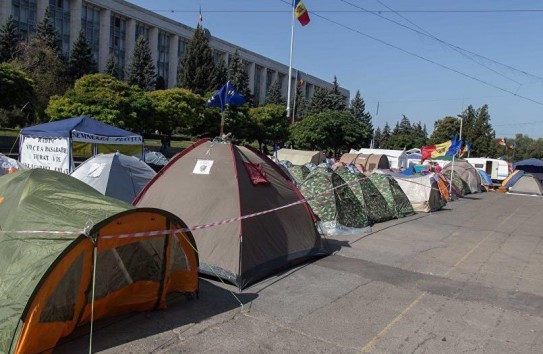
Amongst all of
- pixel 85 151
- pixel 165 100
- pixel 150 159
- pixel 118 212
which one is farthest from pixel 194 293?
pixel 165 100

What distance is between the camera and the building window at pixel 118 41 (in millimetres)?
68438

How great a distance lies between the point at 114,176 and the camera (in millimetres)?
10336

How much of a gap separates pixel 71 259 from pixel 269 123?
43.8m

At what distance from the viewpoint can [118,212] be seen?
4.77 m

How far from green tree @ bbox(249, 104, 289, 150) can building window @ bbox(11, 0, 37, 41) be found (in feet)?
104

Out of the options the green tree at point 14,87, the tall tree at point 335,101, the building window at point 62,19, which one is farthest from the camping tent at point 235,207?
the building window at point 62,19

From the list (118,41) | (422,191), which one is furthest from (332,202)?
(118,41)

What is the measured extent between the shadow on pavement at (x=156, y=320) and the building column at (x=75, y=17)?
210 feet

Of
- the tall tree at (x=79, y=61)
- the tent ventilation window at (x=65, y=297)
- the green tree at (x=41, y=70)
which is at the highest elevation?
the tall tree at (x=79, y=61)

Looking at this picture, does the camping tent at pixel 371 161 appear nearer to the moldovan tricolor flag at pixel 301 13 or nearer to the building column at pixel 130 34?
the moldovan tricolor flag at pixel 301 13

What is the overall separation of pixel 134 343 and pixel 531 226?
1456 centimetres

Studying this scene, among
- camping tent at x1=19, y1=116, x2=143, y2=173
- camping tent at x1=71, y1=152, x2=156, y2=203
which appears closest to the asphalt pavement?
camping tent at x1=71, y1=152, x2=156, y2=203

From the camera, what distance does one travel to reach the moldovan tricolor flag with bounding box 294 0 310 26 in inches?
1278

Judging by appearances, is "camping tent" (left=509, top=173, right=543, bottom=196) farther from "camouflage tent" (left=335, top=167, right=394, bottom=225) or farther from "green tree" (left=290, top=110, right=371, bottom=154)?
"green tree" (left=290, top=110, right=371, bottom=154)
